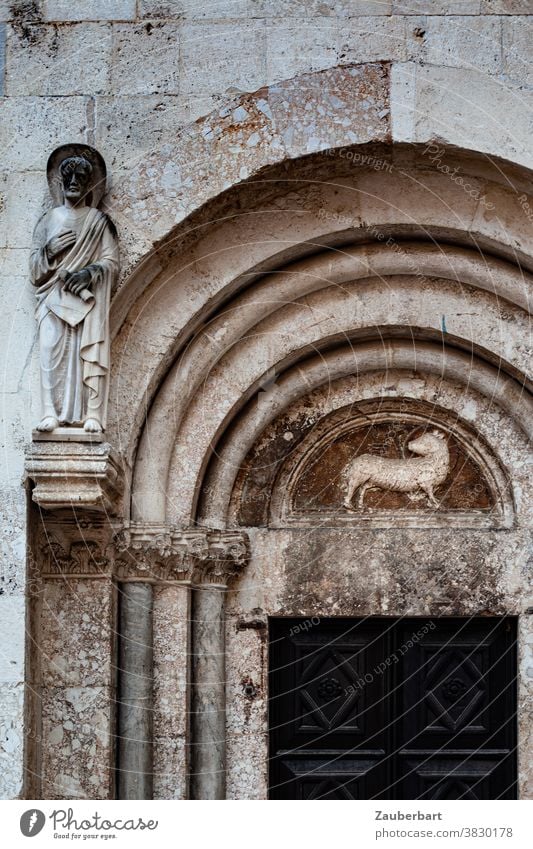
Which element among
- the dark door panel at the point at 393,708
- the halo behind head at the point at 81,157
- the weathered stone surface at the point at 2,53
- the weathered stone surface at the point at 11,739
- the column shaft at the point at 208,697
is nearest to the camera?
the weathered stone surface at the point at 11,739

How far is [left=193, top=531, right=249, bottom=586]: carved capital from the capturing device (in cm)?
738

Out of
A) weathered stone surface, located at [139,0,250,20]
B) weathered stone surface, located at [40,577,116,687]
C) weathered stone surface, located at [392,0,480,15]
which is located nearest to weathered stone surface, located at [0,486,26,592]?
weathered stone surface, located at [40,577,116,687]

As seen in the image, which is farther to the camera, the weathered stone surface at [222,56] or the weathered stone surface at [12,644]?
the weathered stone surface at [222,56]

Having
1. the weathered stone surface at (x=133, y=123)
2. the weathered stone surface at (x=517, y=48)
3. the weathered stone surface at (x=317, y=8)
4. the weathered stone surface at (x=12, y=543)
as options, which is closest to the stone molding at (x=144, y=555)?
the weathered stone surface at (x=12, y=543)

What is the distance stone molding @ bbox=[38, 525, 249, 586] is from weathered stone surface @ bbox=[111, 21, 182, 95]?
2.41m

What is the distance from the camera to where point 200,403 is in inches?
297

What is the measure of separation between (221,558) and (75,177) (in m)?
2.25

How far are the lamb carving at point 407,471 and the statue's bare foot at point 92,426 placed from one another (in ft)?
5.85

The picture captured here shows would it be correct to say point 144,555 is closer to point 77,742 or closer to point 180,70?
point 77,742

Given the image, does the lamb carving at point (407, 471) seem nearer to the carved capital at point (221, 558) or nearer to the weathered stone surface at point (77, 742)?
the carved capital at point (221, 558)

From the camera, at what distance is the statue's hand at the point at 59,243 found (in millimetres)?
6871

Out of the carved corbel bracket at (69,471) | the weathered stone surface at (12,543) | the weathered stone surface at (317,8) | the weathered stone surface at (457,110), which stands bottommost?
the weathered stone surface at (12,543)

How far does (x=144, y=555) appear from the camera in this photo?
7133mm

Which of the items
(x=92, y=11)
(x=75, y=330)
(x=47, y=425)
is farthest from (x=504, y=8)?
(x=47, y=425)
